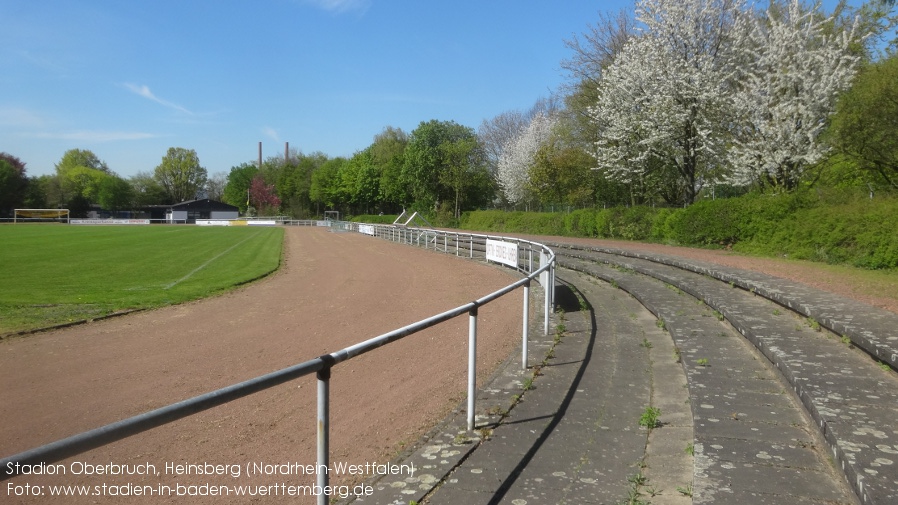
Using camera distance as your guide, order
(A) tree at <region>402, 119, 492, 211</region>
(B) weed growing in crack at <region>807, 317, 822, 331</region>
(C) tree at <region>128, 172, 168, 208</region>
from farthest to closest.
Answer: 1. (C) tree at <region>128, 172, 168, 208</region>
2. (A) tree at <region>402, 119, 492, 211</region>
3. (B) weed growing in crack at <region>807, 317, 822, 331</region>

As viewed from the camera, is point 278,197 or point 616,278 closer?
point 616,278

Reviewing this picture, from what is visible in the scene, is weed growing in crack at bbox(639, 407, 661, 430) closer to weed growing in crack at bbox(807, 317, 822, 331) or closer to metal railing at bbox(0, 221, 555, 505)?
metal railing at bbox(0, 221, 555, 505)

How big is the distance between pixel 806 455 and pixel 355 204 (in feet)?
339

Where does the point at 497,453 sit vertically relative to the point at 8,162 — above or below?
below

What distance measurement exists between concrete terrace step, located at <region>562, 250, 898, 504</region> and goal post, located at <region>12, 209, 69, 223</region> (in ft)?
316

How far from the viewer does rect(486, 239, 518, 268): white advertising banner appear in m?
18.5

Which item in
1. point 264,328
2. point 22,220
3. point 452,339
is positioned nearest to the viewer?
point 452,339

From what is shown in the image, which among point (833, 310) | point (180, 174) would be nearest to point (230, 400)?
point (833, 310)

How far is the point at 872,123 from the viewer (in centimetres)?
1784

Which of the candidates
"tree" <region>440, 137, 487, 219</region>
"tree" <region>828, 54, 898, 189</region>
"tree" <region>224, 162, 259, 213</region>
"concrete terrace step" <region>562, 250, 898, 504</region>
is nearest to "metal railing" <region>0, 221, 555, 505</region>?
"concrete terrace step" <region>562, 250, 898, 504</region>

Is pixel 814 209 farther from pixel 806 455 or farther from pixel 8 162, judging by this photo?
pixel 8 162

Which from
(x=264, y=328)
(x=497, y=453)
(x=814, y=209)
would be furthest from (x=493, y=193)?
(x=497, y=453)

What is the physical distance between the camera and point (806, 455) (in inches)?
157

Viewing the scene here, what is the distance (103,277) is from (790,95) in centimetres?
2420
